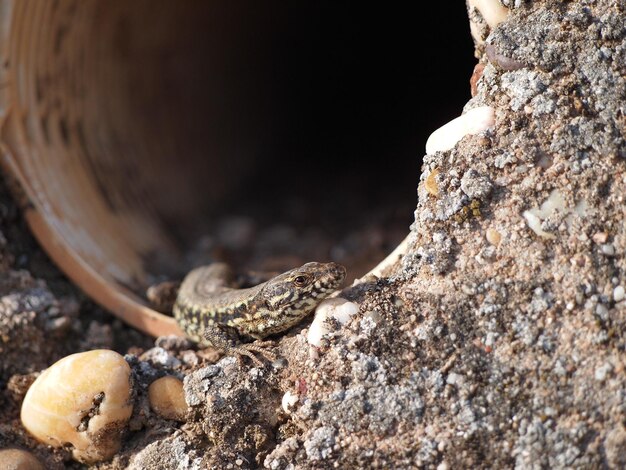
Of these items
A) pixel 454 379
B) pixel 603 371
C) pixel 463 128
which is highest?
pixel 463 128

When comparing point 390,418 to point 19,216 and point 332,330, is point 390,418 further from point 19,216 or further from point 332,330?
point 19,216

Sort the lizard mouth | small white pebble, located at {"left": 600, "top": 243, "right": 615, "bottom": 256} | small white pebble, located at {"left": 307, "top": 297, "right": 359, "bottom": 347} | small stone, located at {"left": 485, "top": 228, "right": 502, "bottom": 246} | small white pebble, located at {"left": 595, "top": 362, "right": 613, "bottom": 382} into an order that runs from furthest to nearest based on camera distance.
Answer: the lizard mouth
small white pebble, located at {"left": 307, "top": 297, "right": 359, "bottom": 347}
small stone, located at {"left": 485, "top": 228, "right": 502, "bottom": 246}
small white pebble, located at {"left": 600, "top": 243, "right": 615, "bottom": 256}
small white pebble, located at {"left": 595, "top": 362, "right": 613, "bottom": 382}

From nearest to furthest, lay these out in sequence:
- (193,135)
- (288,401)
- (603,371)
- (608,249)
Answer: (603,371)
(608,249)
(288,401)
(193,135)

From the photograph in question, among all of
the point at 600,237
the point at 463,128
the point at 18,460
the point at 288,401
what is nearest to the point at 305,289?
the point at 288,401

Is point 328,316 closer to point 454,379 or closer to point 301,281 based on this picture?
Result: point 301,281

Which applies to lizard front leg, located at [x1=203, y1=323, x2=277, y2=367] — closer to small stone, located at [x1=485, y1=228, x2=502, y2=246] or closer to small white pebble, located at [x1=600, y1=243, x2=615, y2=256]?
small stone, located at [x1=485, y1=228, x2=502, y2=246]

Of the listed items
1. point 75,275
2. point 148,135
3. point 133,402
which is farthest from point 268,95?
point 133,402

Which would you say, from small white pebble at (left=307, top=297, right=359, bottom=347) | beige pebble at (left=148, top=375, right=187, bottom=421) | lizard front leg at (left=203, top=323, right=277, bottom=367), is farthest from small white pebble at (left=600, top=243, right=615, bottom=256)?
beige pebble at (left=148, top=375, right=187, bottom=421)

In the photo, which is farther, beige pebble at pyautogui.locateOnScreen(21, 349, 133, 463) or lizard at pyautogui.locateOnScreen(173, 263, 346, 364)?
lizard at pyautogui.locateOnScreen(173, 263, 346, 364)
